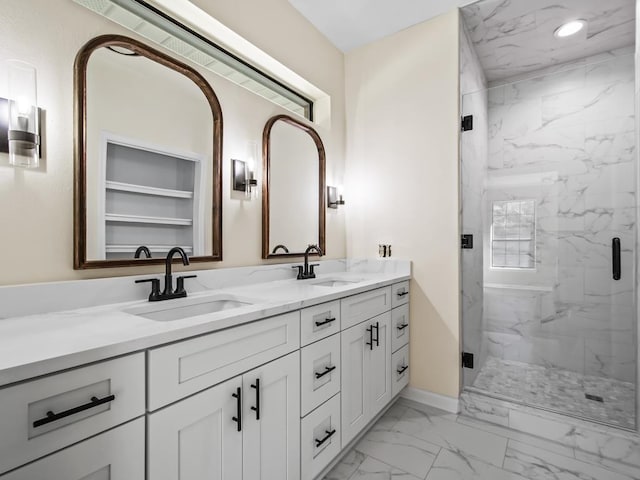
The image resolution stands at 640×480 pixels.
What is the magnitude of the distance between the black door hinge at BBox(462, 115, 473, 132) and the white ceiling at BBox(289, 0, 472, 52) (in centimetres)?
73

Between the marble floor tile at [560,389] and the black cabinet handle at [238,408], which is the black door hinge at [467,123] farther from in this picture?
the black cabinet handle at [238,408]

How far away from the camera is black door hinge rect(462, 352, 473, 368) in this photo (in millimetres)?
2283

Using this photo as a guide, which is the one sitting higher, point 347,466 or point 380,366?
point 380,366

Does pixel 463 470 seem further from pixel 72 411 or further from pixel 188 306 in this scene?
pixel 72 411

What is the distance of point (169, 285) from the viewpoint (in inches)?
56.3

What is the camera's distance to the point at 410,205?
2.44 m

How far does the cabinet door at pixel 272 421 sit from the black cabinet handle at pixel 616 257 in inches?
81.7

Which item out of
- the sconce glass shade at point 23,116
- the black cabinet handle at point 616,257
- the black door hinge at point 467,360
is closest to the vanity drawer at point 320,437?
the black door hinge at point 467,360

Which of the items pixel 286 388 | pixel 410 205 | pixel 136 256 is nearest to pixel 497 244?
pixel 410 205

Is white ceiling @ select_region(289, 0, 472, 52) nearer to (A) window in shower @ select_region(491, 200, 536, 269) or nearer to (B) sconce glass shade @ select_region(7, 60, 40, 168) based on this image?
(A) window in shower @ select_region(491, 200, 536, 269)

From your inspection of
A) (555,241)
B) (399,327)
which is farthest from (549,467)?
(555,241)

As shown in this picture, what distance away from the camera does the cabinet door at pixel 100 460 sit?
0.68 metres

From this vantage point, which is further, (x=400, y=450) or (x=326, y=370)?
(x=400, y=450)

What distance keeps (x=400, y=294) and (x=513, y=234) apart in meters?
0.99
